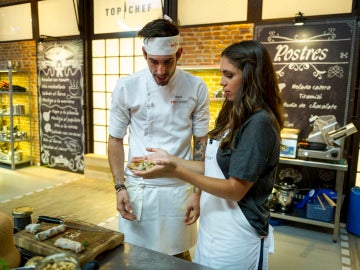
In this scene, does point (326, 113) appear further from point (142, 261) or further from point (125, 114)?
point (142, 261)

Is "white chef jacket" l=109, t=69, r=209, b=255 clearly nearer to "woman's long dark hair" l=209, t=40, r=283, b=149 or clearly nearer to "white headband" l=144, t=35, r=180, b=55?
"white headband" l=144, t=35, r=180, b=55

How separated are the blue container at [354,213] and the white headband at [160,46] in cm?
271

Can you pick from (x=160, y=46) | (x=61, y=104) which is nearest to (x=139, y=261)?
(x=160, y=46)

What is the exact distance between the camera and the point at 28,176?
5.34 meters

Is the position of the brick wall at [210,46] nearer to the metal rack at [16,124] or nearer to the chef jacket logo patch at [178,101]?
the chef jacket logo patch at [178,101]

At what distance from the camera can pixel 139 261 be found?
1.16 meters

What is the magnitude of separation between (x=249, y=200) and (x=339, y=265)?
6.91 ft

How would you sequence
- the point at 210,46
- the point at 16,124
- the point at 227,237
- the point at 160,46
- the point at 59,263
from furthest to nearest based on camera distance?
the point at 16,124, the point at 210,46, the point at 160,46, the point at 227,237, the point at 59,263

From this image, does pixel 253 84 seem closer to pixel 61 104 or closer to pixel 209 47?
pixel 209 47

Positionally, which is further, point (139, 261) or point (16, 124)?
point (16, 124)

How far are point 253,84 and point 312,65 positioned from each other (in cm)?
279

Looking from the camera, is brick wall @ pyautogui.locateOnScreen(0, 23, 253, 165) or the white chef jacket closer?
the white chef jacket

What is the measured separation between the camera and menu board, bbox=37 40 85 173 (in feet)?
17.8

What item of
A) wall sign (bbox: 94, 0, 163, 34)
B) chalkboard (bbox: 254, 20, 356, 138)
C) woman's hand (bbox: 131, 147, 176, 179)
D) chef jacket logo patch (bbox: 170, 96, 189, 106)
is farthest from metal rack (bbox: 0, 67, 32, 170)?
woman's hand (bbox: 131, 147, 176, 179)
